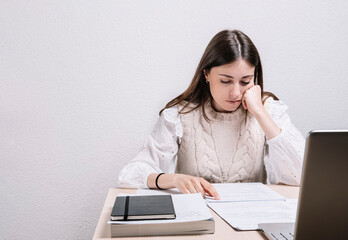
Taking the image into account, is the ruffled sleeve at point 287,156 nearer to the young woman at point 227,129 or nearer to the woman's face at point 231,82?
the young woman at point 227,129

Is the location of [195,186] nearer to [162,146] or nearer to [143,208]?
[143,208]

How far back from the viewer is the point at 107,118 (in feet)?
5.88

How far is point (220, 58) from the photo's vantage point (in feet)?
4.37

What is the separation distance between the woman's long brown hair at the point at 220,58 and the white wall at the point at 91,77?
0.34 metres

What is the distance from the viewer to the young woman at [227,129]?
1306mm

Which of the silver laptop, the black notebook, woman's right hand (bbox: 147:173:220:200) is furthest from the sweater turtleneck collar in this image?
the silver laptop

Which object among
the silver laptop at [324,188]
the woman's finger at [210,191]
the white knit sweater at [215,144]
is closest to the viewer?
the silver laptop at [324,188]

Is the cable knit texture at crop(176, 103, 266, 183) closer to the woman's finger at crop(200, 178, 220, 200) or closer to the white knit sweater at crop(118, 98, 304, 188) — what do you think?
the white knit sweater at crop(118, 98, 304, 188)

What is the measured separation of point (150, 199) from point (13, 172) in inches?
47.9

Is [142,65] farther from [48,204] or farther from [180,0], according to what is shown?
[48,204]

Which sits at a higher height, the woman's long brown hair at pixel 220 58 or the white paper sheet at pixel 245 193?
the woman's long brown hair at pixel 220 58

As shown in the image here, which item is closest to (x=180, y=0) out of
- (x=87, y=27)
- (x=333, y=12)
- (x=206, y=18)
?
(x=206, y=18)

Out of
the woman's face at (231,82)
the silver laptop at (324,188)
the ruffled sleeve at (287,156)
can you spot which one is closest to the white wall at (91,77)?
the woman's face at (231,82)

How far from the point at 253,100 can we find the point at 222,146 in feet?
0.82
